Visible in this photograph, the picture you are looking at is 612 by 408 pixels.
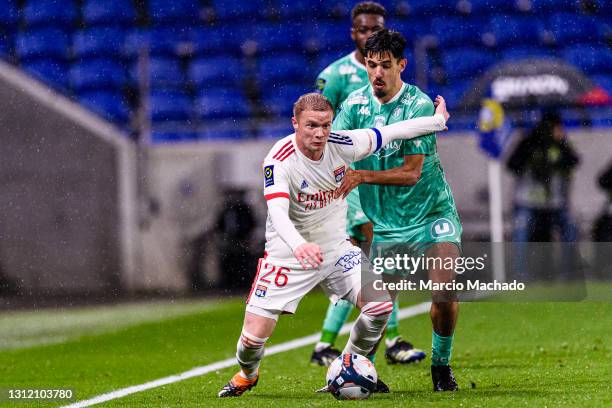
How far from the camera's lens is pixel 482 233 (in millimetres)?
12188

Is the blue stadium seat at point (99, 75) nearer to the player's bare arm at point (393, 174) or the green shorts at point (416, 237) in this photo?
the green shorts at point (416, 237)

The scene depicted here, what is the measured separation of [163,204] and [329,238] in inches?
255

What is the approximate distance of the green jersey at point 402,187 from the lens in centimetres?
641

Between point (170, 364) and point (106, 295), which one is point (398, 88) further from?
point (106, 295)

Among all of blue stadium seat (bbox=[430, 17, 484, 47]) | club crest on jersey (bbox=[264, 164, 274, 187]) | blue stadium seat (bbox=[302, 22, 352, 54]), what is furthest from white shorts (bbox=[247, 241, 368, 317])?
blue stadium seat (bbox=[430, 17, 484, 47])

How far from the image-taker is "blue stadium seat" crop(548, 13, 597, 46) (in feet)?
49.4

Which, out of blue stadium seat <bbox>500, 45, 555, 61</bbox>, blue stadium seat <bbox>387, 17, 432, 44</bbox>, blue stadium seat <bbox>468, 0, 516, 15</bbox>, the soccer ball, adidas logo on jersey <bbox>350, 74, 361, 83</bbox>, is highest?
blue stadium seat <bbox>468, 0, 516, 15</bbox>

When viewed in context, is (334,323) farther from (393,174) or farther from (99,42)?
(99,42)

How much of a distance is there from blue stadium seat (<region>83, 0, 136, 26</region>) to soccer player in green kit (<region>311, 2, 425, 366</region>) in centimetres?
829

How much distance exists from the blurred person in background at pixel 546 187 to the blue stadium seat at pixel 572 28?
125 inches

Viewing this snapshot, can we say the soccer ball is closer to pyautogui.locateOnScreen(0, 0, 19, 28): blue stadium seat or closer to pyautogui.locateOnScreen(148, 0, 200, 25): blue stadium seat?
pyautogui.locateOnScreen(148, 0, 200, 25): blue stadium seat

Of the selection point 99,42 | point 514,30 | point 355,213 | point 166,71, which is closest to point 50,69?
point 99,42

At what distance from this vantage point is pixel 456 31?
49.6 feet

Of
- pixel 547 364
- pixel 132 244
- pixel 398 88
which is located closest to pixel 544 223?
pixel 132 244
